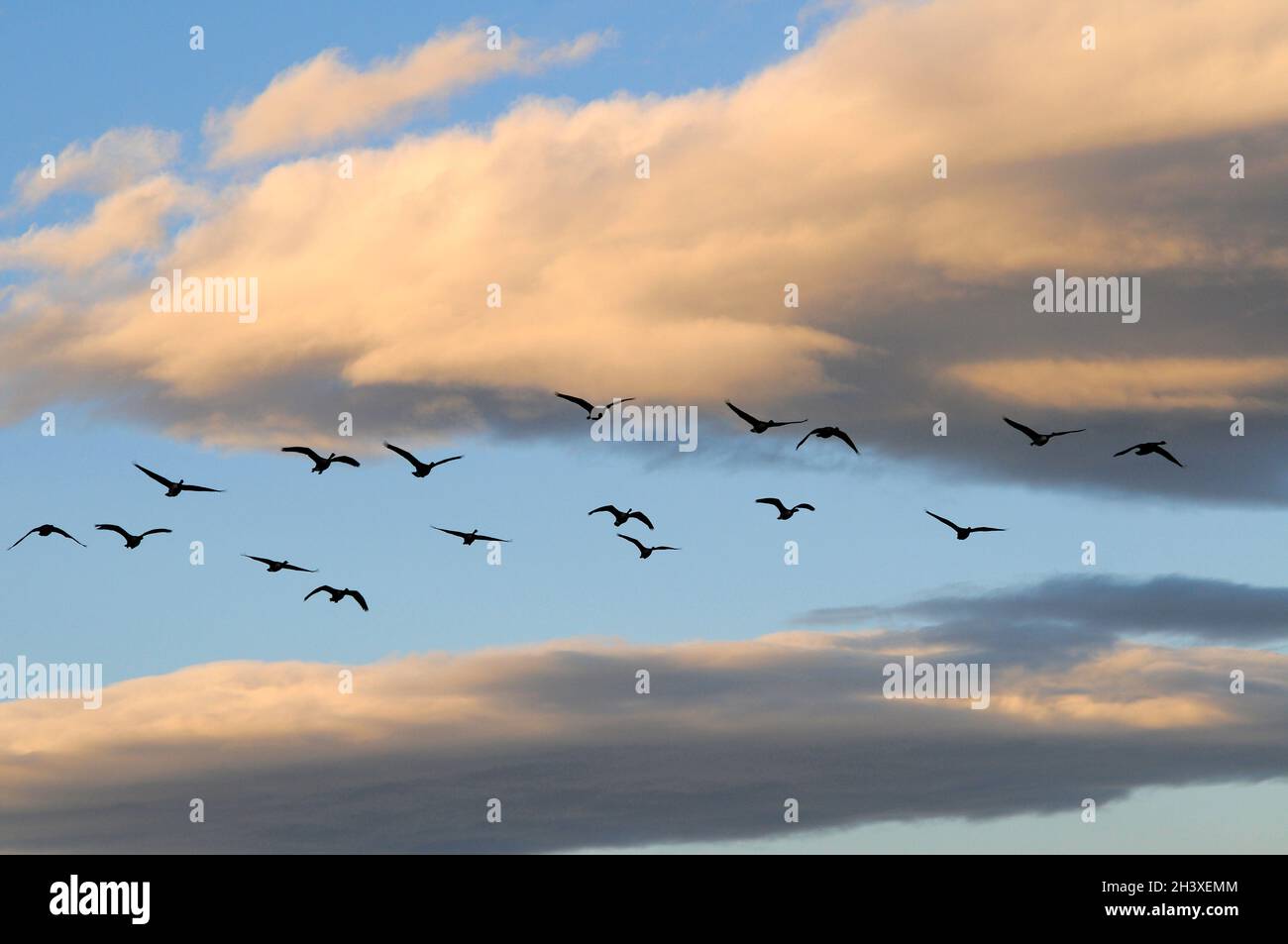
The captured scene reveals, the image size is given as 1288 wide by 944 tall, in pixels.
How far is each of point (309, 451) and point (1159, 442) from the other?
53.9 meters
